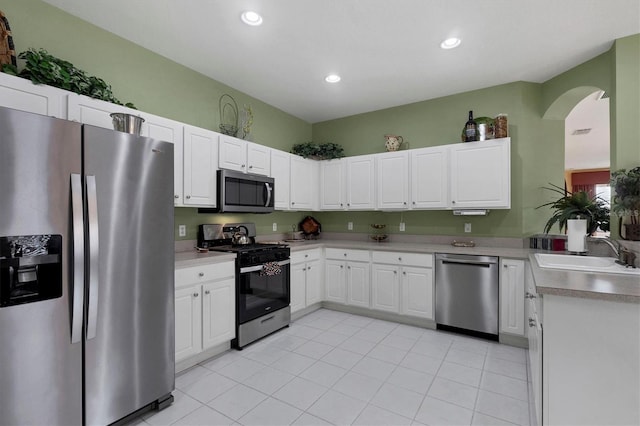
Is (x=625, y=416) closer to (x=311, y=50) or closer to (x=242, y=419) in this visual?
(x=242, y=419)

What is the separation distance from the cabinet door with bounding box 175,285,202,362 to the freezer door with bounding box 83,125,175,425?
0.30m

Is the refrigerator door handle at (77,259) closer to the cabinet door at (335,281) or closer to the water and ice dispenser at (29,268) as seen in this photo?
the water and ice dispenser at (29,268)

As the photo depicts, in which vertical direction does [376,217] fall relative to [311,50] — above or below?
below

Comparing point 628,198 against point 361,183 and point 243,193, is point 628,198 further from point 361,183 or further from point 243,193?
point 243,193

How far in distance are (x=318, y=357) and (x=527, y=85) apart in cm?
377

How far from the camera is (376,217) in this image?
14.5 ft

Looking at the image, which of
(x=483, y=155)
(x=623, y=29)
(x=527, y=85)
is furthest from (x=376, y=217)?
(x=623, y=29)

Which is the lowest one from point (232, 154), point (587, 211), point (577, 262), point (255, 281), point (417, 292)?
point (417, 292)

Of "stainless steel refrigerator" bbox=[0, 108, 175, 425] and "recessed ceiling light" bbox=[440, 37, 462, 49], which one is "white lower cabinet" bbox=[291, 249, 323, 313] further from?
"recessed ceiling light" bbox=[440, 37, 462, 49]

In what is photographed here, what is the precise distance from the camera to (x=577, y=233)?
266cm

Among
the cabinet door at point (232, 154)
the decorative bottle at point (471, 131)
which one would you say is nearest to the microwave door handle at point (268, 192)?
the cabinet door at point (232, 154)

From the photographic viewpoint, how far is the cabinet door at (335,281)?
3.96 m

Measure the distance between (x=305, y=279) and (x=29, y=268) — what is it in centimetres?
270

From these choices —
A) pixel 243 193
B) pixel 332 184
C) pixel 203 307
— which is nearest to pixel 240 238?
pixel 243 193
